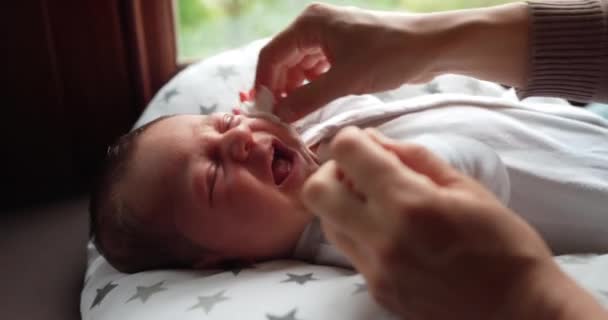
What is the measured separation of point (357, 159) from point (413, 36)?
0.40 metres

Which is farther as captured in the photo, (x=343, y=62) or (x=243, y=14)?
(x=243, y=14)

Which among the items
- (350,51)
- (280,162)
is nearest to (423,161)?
(350,51)

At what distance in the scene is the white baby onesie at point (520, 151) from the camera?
86 centimetres

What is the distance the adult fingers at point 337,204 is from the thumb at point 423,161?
0.18 ft

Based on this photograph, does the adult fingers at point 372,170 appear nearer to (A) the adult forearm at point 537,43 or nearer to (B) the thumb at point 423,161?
(B) the thumb at point 423,161

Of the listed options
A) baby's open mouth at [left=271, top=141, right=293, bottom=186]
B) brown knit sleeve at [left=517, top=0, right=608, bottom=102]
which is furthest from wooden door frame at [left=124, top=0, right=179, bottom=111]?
brown knit sleeve at [left=517, top=0, right=608, bottom=102]

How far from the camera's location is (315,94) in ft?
2.77

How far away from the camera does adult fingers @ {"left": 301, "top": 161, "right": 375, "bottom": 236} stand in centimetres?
50

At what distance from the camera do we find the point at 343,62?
832mm

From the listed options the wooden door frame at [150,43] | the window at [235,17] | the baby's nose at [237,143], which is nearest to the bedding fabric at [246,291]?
the baby's nose at [237,143]

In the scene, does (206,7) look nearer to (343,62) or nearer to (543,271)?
(343,62)

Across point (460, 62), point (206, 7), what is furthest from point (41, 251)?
point (460, 62)

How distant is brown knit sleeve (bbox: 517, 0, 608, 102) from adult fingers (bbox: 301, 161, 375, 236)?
18.2 inches

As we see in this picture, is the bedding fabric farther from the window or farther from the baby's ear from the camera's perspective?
the window
